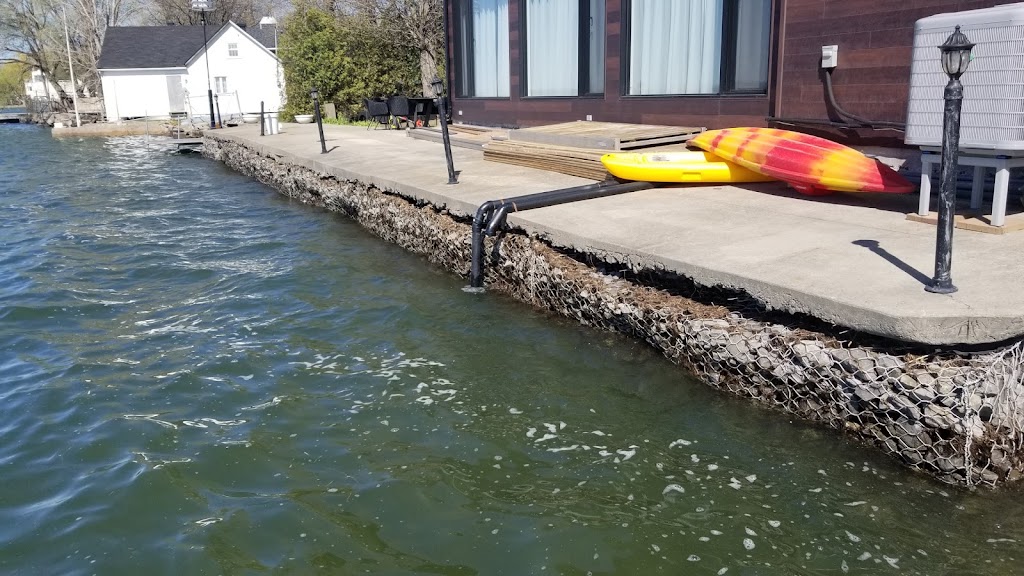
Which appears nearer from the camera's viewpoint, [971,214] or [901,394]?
[901,394]

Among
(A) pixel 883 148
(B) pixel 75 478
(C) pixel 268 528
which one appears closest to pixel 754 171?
(A) pixel 883 148

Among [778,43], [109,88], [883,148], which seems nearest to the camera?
[883,148]

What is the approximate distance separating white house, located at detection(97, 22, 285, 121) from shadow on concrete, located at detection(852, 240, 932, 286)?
40.4 meters

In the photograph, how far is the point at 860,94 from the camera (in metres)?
7.83

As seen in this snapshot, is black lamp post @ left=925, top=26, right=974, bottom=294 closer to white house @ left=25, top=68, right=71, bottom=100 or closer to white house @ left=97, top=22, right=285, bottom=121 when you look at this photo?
white house @ left=97, top=22, right=285, bottom=121

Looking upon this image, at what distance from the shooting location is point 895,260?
4.92 m

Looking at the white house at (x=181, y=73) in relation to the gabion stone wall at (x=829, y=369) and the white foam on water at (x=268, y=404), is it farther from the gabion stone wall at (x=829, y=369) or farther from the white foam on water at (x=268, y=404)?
the white foam on water at (x=268, y=404)

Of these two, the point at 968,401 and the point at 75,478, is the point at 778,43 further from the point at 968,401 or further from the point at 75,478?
the point at 75,478

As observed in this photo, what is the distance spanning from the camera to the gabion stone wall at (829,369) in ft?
12.4

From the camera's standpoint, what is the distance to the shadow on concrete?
4.47 meters

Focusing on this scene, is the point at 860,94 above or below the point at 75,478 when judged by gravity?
above

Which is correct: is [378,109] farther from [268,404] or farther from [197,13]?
[197,13]

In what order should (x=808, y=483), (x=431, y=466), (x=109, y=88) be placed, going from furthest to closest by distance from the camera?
(x=109, y=88), (x=431, y=466), (x=808, y=483)

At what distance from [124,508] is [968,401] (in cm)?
425
